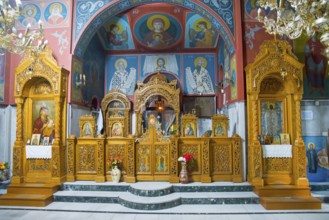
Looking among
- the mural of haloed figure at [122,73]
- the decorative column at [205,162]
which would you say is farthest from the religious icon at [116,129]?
the mural of haloed figure at [122,73]

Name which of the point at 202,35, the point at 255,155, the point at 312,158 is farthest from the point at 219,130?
the point at 202,35

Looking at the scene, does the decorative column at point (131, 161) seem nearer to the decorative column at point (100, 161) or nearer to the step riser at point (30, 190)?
the decorative column at point (100, 161)

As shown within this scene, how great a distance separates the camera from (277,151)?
6668 mm

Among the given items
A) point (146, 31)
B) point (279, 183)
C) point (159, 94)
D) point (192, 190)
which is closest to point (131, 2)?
point (146, 31)

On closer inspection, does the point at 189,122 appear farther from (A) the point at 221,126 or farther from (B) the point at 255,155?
(B) the point at 255,155

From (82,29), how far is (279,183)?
7222 mm

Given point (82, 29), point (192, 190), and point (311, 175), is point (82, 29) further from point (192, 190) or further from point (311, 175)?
point (311, 175)

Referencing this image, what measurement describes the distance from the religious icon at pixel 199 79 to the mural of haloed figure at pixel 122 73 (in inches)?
100.0

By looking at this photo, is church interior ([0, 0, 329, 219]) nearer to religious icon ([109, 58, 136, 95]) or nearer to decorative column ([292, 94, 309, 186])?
decorative column ([292, 94, 309, 186])

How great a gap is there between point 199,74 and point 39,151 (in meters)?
7.37

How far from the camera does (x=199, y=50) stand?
37.4ft

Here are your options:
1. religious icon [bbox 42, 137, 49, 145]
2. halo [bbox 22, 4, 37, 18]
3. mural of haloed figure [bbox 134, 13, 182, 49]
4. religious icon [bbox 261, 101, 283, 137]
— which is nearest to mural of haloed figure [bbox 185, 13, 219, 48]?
mural of haloed figure [bbox 134, 13, 182, 49]

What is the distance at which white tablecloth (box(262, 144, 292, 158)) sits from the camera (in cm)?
666

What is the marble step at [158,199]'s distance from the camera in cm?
568
